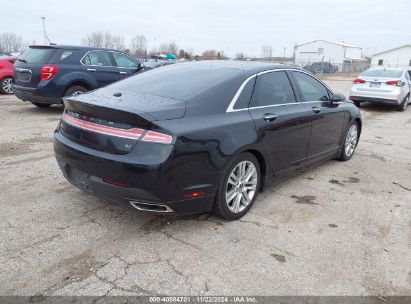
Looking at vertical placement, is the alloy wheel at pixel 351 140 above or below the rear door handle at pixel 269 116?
below

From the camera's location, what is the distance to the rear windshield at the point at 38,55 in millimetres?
8828

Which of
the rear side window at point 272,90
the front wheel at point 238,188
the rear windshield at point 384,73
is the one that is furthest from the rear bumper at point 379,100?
the front wheel at point 238,188

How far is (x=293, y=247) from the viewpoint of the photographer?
340 cm

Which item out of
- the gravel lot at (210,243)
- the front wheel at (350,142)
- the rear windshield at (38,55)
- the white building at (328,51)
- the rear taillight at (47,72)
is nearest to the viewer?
the gravel lot at (210,243)

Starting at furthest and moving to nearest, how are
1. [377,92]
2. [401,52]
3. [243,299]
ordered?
[401,52]
[377,92]
[243,299]

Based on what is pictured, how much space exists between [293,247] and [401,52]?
3203 inches

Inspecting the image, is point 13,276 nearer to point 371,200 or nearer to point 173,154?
point 173,154

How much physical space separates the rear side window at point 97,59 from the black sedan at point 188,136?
18.0 ft

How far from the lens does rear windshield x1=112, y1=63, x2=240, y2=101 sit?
369 cm

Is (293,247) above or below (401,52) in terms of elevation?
below

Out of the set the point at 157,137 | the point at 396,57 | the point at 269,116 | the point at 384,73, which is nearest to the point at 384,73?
the point at 384,73

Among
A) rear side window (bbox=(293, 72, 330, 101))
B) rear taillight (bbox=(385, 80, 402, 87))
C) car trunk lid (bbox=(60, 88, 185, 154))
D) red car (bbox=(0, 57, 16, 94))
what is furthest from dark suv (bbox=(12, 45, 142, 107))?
rear taillight (bbox=(385, 80, 402, 87))

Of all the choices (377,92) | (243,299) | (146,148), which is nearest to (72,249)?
(146,148)

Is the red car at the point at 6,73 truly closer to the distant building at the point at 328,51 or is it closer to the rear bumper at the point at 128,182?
the rear bumper at the point at 128,182
